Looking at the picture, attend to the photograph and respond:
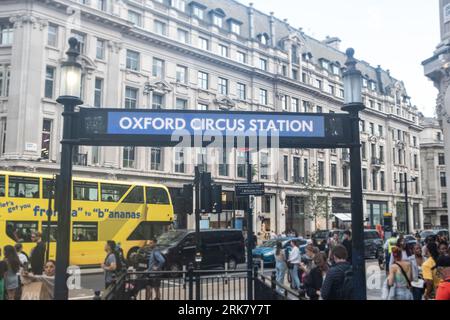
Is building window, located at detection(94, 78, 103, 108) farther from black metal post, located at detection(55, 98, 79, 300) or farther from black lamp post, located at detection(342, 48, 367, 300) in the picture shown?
black lamp post, located at detection(342, 48, 367, 300)

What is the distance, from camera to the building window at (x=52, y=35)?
32688 millimetres

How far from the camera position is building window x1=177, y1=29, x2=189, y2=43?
1608 inches

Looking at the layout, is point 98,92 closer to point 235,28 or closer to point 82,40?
point 82,40

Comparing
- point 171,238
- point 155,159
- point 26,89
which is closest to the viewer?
point 171,238

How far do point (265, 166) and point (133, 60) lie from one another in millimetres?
18490

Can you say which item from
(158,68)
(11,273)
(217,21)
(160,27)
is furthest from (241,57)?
(11,273)

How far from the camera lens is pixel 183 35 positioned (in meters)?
41.2

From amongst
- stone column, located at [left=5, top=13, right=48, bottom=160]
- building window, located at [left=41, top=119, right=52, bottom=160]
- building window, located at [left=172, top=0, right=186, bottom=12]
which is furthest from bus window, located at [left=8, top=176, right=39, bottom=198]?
building window, located at [left=172, top=0, right=186, bottom=12]

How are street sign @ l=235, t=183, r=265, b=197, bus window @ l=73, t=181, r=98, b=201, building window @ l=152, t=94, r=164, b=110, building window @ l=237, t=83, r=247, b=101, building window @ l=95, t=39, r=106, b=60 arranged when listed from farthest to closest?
building window @ l=237, t=83, r=247, b=101, building window @ l=152, t=94, r=164, b=110, building window @ l=95, t=39, r=106, b=60, bus window @ l=73, t=181, r=98, b=201, street sign @ l=235, t=183, r=265, b=197

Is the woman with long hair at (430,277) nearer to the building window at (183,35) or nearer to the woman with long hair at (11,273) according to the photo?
the woman with long hair at (11,273)

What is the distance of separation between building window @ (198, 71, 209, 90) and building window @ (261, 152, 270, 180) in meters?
9.84
